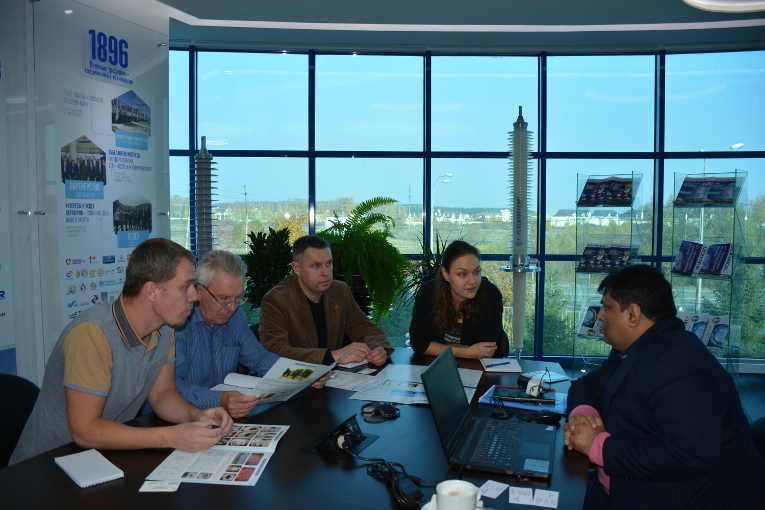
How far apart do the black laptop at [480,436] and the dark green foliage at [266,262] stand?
3284 mm

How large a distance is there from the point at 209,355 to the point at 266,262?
257cm

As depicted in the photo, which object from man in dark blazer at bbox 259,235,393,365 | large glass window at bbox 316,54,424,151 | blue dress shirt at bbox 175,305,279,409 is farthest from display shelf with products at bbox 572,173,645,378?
blue dress shirt at bbox 175,305,279,409

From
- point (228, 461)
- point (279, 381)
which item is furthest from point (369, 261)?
point (228, 461)

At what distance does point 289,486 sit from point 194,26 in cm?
527

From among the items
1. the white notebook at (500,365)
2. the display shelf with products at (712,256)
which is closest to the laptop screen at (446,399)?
the white notebook at (500,365)

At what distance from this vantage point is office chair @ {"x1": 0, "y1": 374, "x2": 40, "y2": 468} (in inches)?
84.5

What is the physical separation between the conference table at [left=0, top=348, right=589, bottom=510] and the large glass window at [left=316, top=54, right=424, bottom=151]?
485 centimetres

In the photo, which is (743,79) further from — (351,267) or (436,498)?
(436,498)

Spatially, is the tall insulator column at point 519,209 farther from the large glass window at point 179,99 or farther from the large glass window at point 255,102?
the large glass window at point 179,99

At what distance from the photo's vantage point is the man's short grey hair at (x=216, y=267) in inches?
105

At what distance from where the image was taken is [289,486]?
65.1 inches

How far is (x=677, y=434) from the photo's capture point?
175 cm

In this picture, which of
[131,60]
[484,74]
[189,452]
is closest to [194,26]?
[131,60]

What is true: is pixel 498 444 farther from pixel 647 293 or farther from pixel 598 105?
pixel 598 105
